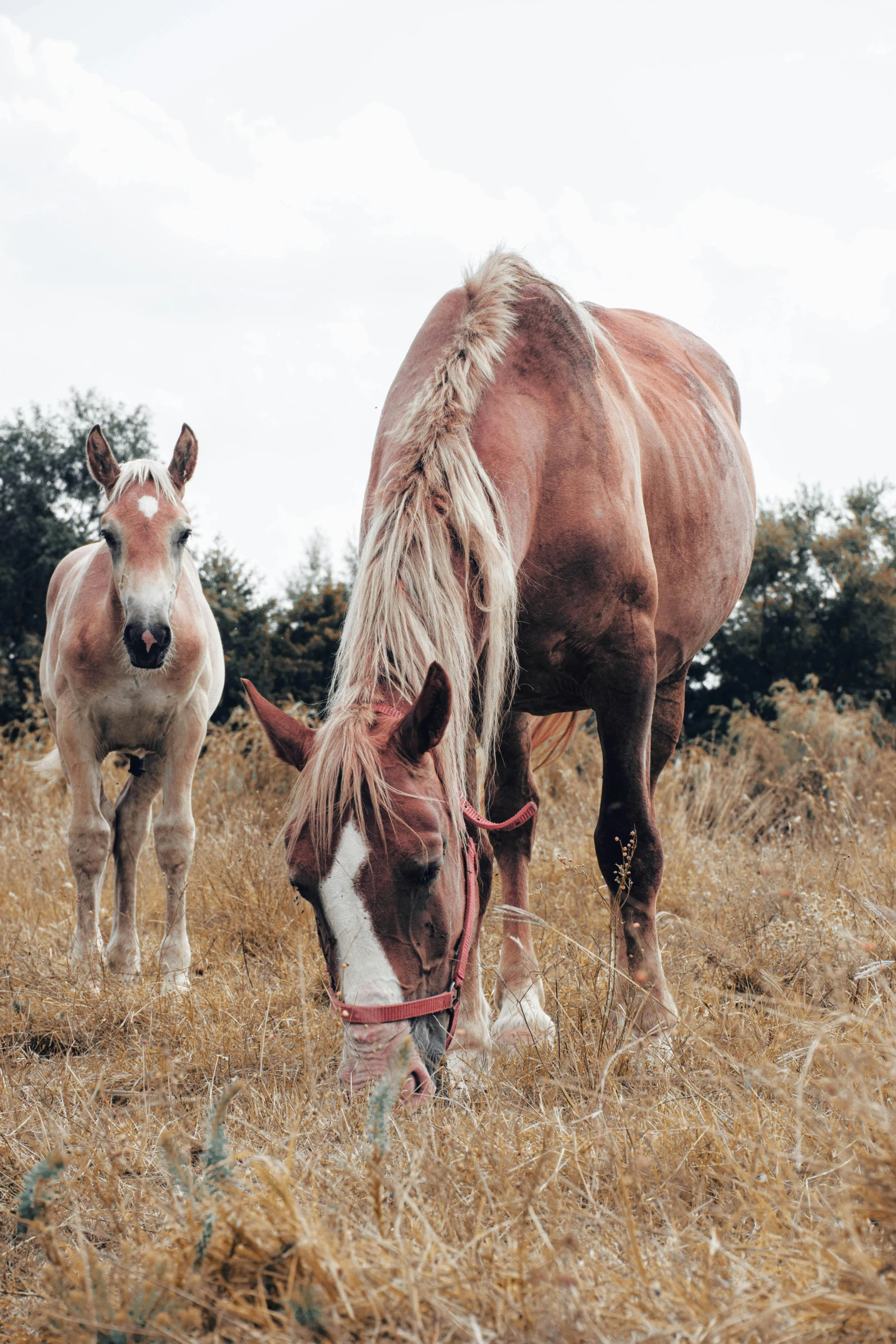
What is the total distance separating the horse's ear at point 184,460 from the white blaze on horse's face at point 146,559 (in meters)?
0.18

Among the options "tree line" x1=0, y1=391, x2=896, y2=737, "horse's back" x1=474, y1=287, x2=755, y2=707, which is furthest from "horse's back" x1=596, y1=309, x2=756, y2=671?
"tree line" x1=0, y1=391, x2=896, y2=737

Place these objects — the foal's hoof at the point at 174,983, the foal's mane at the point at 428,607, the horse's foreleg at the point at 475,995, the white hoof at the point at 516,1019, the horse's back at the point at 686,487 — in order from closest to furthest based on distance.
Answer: the foal's mane at the point at 428,607
the horse's foreleg at the point at 475,995
the white hoof at the point at 516,1019
the foal's hoof at the point at 174,983
the horse's back at the point at 686,487

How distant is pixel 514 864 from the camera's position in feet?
12.6

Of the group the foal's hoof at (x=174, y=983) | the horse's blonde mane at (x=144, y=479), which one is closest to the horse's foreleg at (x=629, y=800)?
the foal's hoof at (x=174, y=983)

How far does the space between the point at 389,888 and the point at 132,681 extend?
269 centimetres

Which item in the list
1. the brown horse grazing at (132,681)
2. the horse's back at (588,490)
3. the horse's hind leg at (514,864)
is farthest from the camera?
the brown horse grazing at (132,681)

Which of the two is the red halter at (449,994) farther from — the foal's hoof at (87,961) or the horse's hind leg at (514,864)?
the foal's hoof at (87,961)

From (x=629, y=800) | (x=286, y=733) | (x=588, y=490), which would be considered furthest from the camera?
(x=629, y=800)

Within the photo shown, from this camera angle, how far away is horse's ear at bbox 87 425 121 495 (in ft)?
14.6

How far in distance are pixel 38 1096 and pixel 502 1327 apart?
1.74 metres

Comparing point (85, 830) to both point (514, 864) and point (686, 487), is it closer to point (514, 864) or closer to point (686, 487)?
point (514, 864)

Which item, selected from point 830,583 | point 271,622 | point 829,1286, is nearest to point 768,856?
point 829,1286

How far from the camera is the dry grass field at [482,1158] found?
3.90 ft

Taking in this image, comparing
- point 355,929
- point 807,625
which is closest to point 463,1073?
point 355,929
